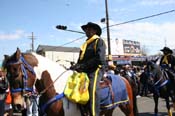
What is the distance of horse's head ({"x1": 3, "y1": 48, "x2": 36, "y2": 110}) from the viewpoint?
5.45 m

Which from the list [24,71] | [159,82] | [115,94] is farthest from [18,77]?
[159,82]

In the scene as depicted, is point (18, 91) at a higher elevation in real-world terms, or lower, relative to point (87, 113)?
higher

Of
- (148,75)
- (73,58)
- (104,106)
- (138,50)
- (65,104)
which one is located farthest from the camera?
(138,50)

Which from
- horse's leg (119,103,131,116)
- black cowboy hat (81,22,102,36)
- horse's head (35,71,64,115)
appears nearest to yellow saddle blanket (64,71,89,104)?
horse's head (35,71,64,115)

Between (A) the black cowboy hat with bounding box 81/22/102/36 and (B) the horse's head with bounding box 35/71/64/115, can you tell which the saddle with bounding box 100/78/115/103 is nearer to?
(A) the black cowboy hat with bounding box 81/22/102/36

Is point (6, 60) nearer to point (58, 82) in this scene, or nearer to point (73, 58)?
point (58, 82)

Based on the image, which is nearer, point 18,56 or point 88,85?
point 18,56

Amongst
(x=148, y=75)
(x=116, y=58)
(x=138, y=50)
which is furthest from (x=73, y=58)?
(x=148, y=75)

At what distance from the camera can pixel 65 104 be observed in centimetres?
600

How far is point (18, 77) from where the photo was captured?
18.0ft

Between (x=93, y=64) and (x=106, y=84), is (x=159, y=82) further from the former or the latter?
(x=93, y=64)

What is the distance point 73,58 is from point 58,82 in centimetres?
6647

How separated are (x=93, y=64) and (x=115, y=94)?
51.2 inches

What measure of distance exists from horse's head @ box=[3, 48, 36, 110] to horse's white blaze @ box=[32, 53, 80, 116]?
0.84ft
